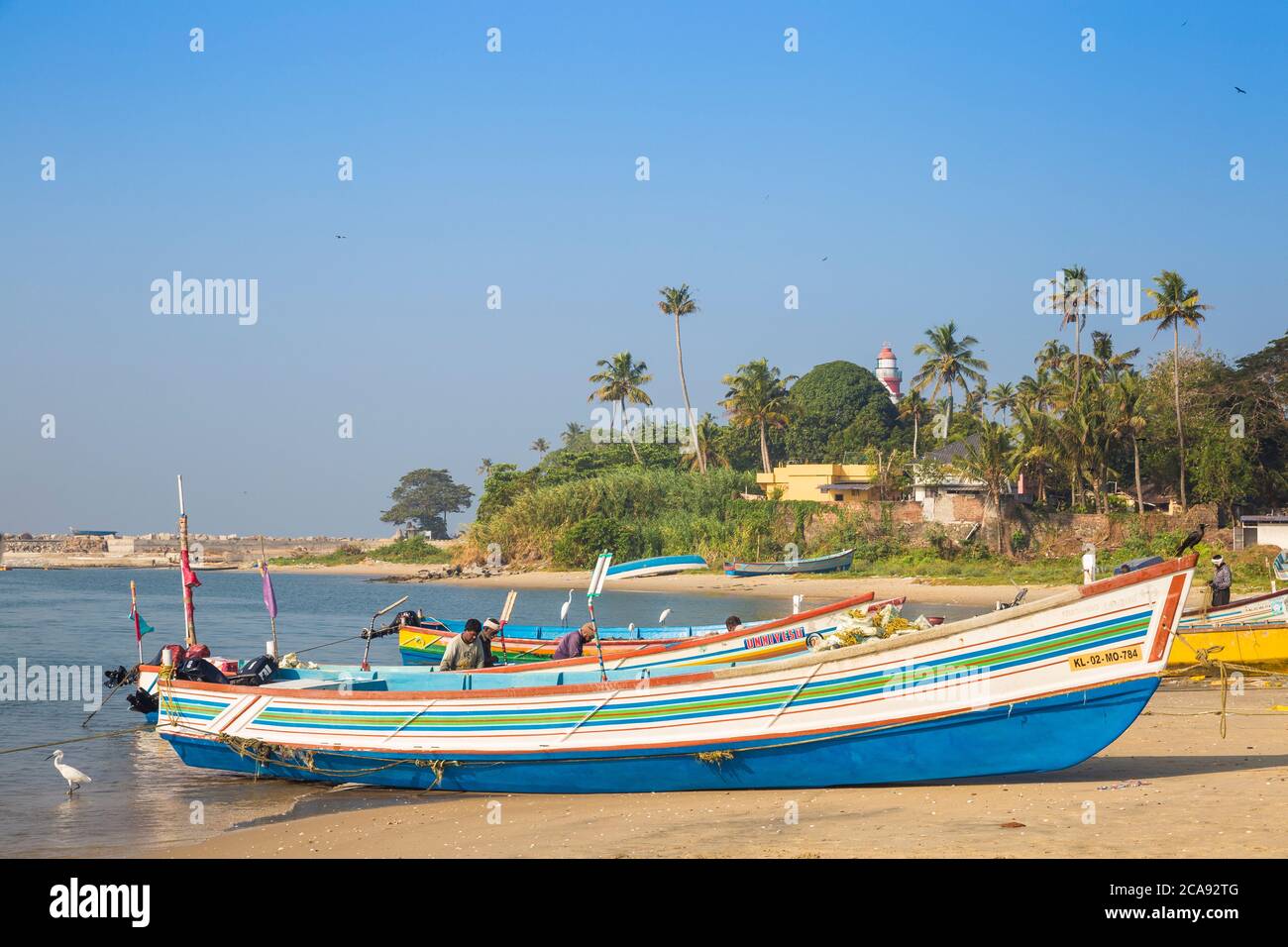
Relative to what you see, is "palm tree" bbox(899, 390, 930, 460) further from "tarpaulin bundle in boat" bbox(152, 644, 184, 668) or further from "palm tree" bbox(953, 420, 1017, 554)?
"tarpaulin bundle in boat" bbox(152, 644, 184, 668)

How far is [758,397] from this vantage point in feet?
239

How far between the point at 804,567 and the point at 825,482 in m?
7.71

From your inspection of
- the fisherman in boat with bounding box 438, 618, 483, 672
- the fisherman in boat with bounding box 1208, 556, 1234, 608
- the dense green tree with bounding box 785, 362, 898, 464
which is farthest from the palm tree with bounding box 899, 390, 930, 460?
the fisherman in boat with bounding box 438, 618, 483, 672

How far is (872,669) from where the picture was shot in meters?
11.7

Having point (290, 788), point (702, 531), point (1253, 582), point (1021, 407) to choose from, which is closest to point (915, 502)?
point (1021, 407)

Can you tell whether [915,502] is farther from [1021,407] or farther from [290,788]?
[290,788]

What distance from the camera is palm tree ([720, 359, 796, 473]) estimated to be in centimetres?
7275

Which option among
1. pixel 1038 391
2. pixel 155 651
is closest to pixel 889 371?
pixel 1038 391

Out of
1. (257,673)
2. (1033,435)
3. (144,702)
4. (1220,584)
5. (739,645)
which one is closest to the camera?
(257,673)

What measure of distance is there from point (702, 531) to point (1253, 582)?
30.2m

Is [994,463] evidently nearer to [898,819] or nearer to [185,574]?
[185,574]

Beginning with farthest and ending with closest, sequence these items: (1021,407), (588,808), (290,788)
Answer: (1021,407) < (290,788) < (588,808)

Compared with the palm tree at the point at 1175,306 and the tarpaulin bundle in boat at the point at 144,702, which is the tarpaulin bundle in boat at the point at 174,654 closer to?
the tarpaulin bundle in boat at the point at 144,702

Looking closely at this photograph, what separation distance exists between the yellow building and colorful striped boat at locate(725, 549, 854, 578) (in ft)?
17.0
